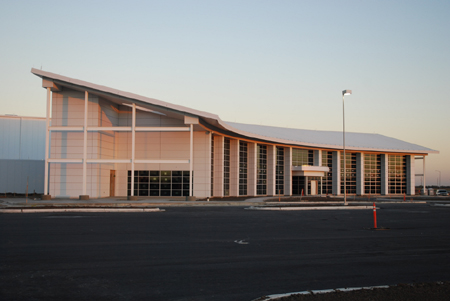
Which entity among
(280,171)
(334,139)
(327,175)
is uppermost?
(334,139)

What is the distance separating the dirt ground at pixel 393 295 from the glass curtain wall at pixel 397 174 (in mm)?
57047

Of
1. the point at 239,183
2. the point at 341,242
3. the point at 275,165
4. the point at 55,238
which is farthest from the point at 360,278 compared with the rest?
the point at 275,165

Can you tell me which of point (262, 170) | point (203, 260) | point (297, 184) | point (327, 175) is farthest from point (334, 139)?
point (203, 260)

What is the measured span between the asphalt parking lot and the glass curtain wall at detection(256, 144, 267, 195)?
3492 centimetres

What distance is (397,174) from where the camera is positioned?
61.0 metres

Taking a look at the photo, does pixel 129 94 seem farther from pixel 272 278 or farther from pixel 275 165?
pixel 272 278

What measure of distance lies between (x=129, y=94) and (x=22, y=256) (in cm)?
2698

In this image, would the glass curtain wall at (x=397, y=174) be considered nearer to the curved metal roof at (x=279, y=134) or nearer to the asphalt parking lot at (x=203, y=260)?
the curved metal roof at (x=279, y=134)

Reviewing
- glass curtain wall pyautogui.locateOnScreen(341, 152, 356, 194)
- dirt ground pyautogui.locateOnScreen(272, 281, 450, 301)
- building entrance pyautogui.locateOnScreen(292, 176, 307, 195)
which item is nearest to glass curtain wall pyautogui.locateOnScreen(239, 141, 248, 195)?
building entrance pyautogui.locateOnScreen(292, 176, 307, 195)

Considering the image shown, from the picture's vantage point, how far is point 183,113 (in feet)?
118

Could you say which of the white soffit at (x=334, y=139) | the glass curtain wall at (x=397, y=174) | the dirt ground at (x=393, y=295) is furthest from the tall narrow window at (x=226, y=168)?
the dirt ground at (x=393, y=295)

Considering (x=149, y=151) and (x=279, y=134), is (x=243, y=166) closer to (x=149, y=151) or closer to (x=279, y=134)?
(x=279, y=134)

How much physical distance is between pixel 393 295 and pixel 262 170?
4495cm

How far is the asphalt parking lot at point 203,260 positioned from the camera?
7277mm
